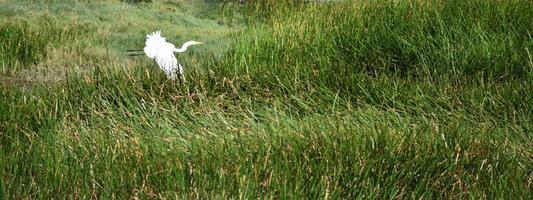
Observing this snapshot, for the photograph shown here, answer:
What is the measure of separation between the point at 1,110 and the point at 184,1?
5135mm

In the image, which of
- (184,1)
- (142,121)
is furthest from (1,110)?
(184,1)

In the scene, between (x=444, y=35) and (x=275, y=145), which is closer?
(x=275, y=145)

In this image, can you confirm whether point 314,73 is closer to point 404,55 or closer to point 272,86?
point 272,86

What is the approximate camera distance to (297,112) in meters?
3.47

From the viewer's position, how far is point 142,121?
352 cm

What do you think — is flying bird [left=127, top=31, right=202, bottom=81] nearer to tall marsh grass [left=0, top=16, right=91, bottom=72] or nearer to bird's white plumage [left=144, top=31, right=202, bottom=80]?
bird's white plumage [left=144, top=31, right=202, bottom=80]

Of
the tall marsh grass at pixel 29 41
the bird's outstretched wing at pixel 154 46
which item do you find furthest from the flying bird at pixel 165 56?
the tall marsh grass at pixel 29 41

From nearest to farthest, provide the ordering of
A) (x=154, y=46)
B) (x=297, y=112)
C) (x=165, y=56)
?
(x=297, y=112) < (x=165, y=56) < (x=154, y=46)

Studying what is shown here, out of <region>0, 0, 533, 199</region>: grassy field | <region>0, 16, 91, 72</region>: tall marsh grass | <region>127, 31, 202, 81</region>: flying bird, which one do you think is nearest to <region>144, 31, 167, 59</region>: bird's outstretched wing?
<region>127, 31, 202, 81</region>: flying bird

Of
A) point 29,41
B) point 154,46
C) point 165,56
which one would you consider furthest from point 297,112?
point 29,41

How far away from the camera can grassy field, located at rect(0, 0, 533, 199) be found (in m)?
2.58

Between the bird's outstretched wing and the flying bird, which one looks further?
the bird's outstretched wing

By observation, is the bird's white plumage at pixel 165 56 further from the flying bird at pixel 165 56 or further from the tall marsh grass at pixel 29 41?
the tall marsh grass at pixel 29 41

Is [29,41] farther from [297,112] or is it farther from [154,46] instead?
[297,112]
